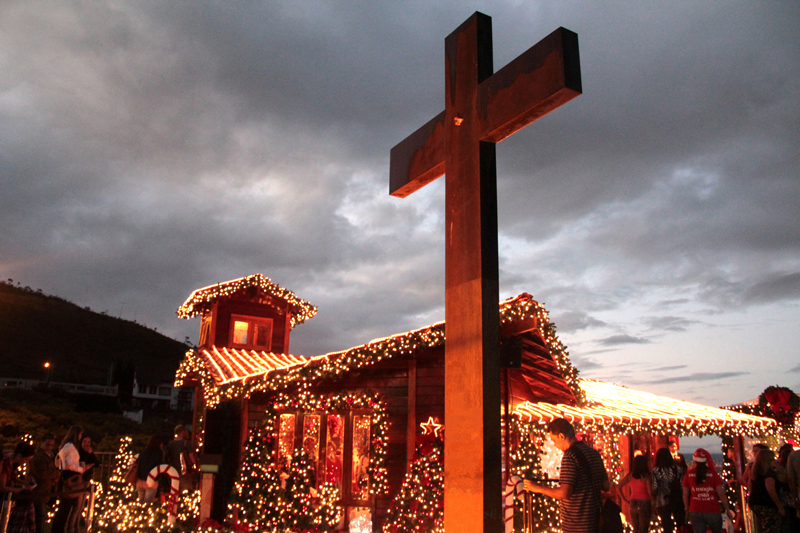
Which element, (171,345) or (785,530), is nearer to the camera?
(785,530)

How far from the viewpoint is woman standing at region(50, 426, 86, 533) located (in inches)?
315

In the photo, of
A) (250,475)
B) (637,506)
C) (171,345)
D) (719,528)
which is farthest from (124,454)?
(171,345)

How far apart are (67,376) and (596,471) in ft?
233

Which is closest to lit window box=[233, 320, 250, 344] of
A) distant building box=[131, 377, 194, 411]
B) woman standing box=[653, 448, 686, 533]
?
woman standing box=[653, 448, 686, 533]

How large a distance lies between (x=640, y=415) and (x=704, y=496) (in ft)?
11.3

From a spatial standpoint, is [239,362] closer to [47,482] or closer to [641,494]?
[47,482]

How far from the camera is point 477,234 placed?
3.16m

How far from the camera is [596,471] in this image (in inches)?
177

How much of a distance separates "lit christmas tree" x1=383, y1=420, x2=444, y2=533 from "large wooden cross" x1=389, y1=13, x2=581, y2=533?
626 centimetres

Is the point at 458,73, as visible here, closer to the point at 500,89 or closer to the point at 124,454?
the point at 500,89

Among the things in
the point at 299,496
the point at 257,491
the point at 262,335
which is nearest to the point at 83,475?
the point at 257,491

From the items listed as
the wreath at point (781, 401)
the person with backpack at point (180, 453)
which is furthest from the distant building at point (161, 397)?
the wreath at point (781, 401)

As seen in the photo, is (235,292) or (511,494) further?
(235,292)

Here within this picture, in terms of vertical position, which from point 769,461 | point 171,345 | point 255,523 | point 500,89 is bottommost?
point 255,523
